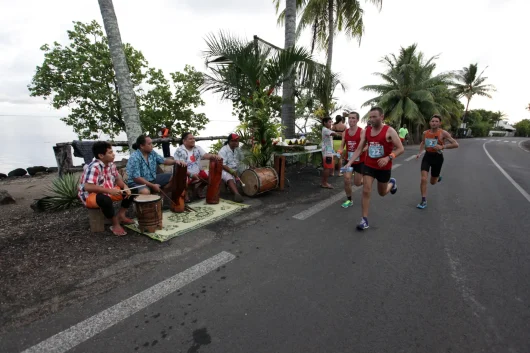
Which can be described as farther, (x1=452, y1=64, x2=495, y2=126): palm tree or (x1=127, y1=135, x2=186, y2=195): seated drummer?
(x1=452, y1=64, x2=495, y2=126): palm tree

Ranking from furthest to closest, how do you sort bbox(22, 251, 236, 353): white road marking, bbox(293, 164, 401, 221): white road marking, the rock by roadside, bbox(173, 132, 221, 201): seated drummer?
the rock by roadside, bbox(173, 132, 221, 201): seated drummer, bbox(293, 164, 401, 221): white road marking, bbox(22, 251, 236, 353): white road marking

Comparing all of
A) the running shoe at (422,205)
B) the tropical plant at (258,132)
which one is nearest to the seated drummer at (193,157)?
the tropical plant at (258,132)

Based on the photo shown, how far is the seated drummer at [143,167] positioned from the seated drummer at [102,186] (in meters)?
0.39

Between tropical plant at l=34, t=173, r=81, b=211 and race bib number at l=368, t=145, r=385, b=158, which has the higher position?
race bib number at l=368, t=145, r=385, b=158

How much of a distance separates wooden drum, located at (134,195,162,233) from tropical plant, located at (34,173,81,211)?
84.6 inches

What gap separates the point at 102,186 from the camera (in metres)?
3.78

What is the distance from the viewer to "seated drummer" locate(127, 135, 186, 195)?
4371 mm

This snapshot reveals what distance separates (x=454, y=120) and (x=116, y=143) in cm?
3669

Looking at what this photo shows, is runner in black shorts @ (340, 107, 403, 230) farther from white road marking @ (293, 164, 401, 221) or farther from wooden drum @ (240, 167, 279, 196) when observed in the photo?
wooden drum @ (240, 167, 279, 196)

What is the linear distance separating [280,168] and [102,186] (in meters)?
4.02

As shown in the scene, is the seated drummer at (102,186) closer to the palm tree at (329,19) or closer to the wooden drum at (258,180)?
the wooden drum at (258,180)

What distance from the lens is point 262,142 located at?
6.80m

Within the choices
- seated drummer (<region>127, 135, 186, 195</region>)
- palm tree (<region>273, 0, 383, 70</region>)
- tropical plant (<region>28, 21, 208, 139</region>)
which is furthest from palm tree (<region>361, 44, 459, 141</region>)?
seated drummer (<region>127, 135, 186, 195</region>)

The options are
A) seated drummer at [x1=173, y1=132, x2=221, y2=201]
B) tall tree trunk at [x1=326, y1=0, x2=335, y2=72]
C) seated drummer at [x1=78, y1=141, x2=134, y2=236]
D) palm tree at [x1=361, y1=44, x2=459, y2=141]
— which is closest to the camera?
seated drummer at [x1=78, y1=141, x2=134, y2=236]
